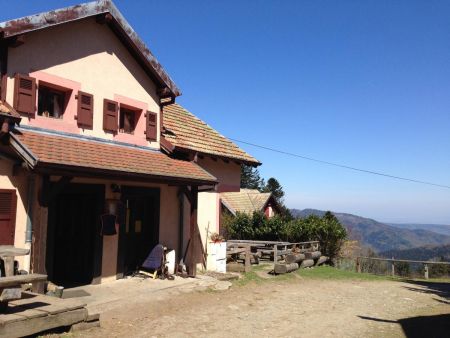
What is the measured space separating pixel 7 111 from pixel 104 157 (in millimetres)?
2221

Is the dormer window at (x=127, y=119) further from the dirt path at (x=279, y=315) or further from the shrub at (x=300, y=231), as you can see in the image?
the shrub at (x=300, y=231)

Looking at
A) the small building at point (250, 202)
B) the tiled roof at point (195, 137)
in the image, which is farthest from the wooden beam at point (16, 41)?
the small building at point (250, 202)

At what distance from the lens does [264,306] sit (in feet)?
32.1

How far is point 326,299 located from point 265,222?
13104mm

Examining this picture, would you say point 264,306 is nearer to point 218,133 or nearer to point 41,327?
point 41,327

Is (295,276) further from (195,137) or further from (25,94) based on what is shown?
(25,94)

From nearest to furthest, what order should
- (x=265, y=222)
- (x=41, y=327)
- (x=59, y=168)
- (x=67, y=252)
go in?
(x=41, y=327)
(x=59, y=168)
(x=67, y=252)
(x=265, y=222)

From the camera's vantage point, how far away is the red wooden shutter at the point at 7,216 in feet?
27.2

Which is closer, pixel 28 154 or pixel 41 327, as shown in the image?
pixel 41 327

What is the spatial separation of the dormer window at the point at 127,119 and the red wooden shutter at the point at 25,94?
2.90m

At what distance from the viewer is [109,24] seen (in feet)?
37.3

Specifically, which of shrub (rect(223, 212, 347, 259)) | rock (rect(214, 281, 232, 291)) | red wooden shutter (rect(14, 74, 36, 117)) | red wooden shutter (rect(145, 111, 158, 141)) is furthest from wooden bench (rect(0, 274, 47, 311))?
shrub (rect(223, 212, 347, 259))

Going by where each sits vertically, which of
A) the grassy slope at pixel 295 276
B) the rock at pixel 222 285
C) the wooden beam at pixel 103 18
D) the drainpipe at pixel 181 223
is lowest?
the grassy slope at pixel 295 276

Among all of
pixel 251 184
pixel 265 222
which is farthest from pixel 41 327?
pixel 251 184
